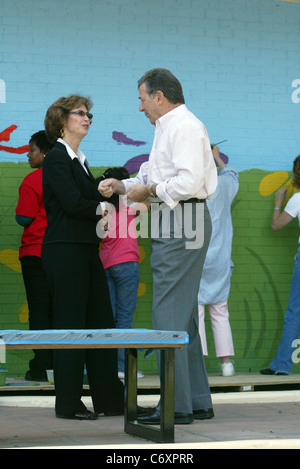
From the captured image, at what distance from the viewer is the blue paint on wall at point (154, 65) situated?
6477 millimetres

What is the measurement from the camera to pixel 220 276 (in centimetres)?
642

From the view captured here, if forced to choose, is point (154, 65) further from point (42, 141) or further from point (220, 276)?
point (220, 276)

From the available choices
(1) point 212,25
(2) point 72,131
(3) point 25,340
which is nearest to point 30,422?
(3) point 25,340

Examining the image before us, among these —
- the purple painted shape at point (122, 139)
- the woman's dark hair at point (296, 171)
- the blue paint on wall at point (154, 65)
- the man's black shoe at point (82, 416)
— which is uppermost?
the blue paint on wall at point (154, 65)

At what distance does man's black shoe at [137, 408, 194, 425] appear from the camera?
397cm

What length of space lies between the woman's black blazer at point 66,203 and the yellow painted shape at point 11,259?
1.93 meters

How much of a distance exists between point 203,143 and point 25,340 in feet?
4.95

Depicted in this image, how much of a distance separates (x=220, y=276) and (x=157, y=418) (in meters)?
2.55

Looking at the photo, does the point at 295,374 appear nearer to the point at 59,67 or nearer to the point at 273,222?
the point at 273,222

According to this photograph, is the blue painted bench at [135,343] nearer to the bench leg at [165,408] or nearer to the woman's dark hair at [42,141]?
the bench leg at [165,408]

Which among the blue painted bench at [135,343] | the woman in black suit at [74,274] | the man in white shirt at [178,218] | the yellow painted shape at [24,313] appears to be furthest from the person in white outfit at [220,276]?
the blue painted bench at [135,343]

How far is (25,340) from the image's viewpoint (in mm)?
3348

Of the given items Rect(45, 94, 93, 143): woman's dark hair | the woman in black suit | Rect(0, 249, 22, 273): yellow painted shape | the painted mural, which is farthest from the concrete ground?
Rect(45, 94, 93, 143): woman's dark hair

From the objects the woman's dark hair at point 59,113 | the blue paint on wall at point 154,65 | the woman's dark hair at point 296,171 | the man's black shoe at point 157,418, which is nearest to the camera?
the man's black shoe at point 157,418
